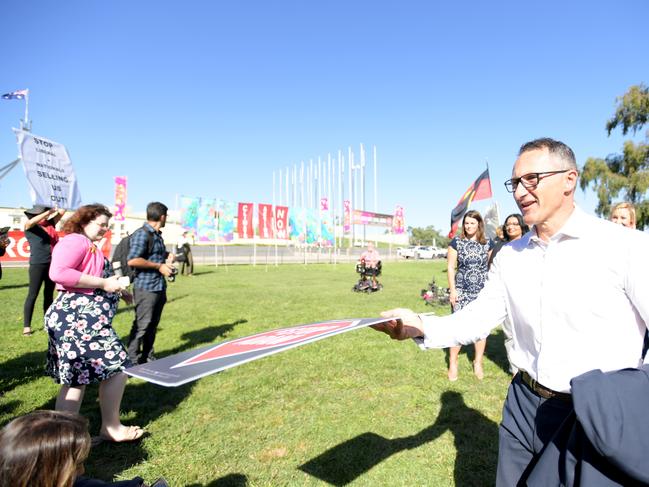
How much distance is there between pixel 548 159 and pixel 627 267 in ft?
1.71

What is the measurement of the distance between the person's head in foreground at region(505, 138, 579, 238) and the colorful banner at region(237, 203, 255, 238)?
81.5 ft

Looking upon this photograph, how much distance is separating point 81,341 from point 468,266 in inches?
161

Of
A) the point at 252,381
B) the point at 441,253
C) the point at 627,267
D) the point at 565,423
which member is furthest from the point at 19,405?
the point at 441,253

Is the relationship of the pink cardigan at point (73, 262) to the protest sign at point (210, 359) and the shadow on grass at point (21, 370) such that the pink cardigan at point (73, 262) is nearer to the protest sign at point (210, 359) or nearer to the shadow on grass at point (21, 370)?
the protest sign at point (210, 359)

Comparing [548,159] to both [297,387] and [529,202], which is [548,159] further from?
[297,387]

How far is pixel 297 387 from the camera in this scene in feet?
15.3

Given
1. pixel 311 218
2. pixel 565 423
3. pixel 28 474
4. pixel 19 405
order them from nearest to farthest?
1. pixel 28 474
2. pixel 565 423
3. pixel 19 405
4. pixel 311 218

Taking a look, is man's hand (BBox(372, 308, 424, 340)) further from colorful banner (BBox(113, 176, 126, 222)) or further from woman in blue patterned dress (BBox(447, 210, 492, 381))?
colorful banner (BBox(113, 176, 126, 222))

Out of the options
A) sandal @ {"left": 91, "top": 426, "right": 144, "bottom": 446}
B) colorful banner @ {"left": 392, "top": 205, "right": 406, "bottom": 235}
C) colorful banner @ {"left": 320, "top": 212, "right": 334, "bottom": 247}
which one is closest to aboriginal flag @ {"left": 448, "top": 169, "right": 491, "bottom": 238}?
sandal @ {"left": 91, "top": 426, "right": 144, "bottom": 446}

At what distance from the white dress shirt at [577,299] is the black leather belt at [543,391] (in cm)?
3

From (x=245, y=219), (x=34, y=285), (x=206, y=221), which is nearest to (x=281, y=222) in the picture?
(x=245, y=219)

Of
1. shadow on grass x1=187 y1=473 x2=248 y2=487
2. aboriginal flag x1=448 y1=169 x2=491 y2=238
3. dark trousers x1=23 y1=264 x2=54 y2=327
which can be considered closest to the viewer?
shadow on grass x1=187 y1=473 x2=248 y2=487

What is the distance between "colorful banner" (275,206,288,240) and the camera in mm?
28547

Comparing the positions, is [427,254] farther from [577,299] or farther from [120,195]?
[577,299]
